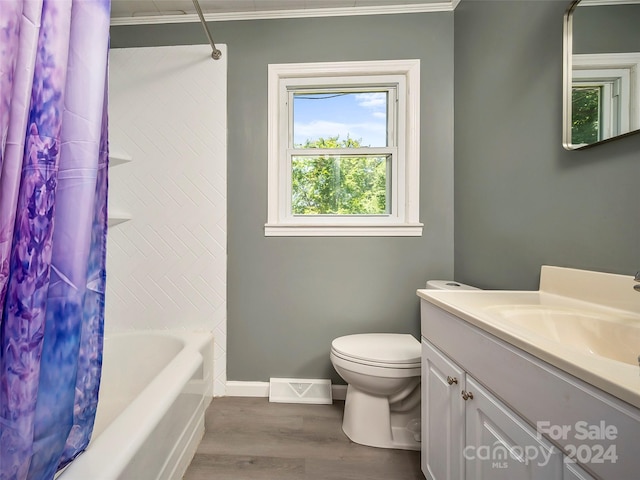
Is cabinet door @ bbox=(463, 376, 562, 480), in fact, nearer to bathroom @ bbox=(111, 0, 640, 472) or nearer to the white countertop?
the white countertop

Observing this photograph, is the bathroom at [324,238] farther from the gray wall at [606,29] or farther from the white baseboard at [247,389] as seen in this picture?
the gray wall at [606,29]

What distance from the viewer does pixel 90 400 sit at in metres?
0.76

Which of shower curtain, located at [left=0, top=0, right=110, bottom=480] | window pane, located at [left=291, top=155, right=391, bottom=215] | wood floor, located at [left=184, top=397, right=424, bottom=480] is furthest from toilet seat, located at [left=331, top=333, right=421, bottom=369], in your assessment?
shower curtain, located at [left=0, top=0, right=110, bottom=480]

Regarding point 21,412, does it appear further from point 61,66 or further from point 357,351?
point 357,351

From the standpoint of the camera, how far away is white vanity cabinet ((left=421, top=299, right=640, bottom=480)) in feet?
1.55

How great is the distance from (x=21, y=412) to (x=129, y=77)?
6.78 ft

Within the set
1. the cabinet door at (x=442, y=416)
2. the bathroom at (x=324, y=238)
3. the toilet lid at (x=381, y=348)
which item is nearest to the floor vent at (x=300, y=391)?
the bathroom at (x=324, y=238)

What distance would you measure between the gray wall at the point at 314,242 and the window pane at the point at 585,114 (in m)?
0.84

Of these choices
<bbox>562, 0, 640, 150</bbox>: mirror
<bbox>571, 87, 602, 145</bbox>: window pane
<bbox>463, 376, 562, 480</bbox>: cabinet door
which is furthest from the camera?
<bbox>571, 87, 602, 145</bbox>: window pane

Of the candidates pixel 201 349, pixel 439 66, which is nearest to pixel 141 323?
pixel 201 349

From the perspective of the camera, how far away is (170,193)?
6.31 ft

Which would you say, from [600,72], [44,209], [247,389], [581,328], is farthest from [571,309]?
[247,389]

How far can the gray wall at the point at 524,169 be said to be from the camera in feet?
3.12

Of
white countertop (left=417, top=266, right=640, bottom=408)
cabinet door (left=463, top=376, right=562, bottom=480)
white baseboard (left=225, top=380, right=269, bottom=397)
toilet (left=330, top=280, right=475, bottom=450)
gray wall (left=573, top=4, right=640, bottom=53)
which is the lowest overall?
white baseboard (left=225, top=380, right=269, bottom=397)
